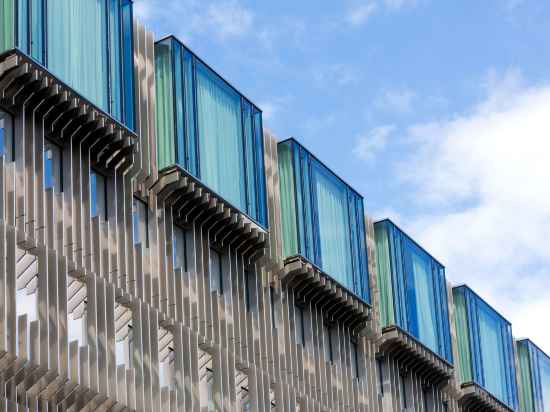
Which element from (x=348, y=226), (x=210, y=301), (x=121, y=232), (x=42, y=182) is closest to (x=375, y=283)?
(x=348, y=226)

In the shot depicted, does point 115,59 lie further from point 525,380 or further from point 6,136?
point 525,380

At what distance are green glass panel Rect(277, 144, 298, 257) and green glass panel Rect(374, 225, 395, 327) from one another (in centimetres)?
609

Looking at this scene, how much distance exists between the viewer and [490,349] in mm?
54781

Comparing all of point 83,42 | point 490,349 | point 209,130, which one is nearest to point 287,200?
point 209,130

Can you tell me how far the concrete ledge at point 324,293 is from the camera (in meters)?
41.4

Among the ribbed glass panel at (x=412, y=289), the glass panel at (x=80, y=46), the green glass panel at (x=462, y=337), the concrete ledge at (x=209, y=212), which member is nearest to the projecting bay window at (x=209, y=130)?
the concrete ledge at (x=209, y=212)

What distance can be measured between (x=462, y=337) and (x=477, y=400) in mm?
2375

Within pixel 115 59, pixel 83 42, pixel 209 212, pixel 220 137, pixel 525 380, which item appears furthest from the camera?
pixel 525 380

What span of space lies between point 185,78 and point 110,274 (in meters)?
6.84

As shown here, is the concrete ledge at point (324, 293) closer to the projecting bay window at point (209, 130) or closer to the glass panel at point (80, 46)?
the projecting bay window at point (209, 130)

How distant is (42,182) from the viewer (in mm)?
31359

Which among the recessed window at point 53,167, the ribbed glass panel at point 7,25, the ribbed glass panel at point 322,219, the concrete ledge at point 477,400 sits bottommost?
the recessed window at point 53,167

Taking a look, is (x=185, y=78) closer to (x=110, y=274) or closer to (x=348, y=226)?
(x=110, y=274)

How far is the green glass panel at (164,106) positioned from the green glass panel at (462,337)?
19342 mm
